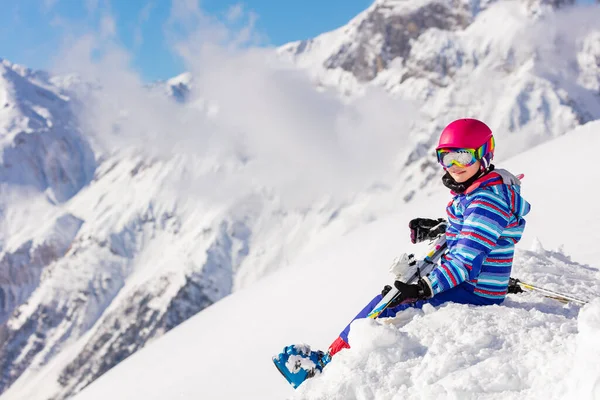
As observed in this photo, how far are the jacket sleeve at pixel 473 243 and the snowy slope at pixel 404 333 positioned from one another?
27cm

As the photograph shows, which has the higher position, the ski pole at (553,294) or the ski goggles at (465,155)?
the ski goggles at (465,155)

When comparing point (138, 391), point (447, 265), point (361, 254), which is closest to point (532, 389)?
point (447, 265)

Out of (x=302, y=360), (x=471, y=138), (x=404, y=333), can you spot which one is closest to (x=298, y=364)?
(x=302, y=360)

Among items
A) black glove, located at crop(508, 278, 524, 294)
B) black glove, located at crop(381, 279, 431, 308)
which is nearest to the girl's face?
black glove, located at crop(381, 279, 431, 308)

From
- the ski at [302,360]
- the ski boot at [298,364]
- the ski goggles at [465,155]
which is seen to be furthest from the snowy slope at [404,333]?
the ski goggles at [465,155]

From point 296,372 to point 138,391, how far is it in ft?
14.9

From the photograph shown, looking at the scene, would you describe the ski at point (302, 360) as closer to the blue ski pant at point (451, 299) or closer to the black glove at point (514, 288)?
the blue ski pant at point (451, 299)

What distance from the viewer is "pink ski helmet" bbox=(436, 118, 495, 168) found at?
15.2 feet

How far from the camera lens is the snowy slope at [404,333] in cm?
303

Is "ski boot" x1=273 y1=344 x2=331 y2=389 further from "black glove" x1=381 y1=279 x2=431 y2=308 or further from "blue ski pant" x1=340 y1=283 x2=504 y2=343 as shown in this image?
"black glove" x1=381 y1=279 x2=431 y2=308

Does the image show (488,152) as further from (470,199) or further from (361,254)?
(361,254)

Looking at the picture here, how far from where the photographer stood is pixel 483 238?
429 cm

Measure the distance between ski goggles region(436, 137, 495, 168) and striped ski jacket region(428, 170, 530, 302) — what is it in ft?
0.64

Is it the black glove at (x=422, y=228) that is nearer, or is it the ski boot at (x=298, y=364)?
the ski boot at (x=298, y=364)
